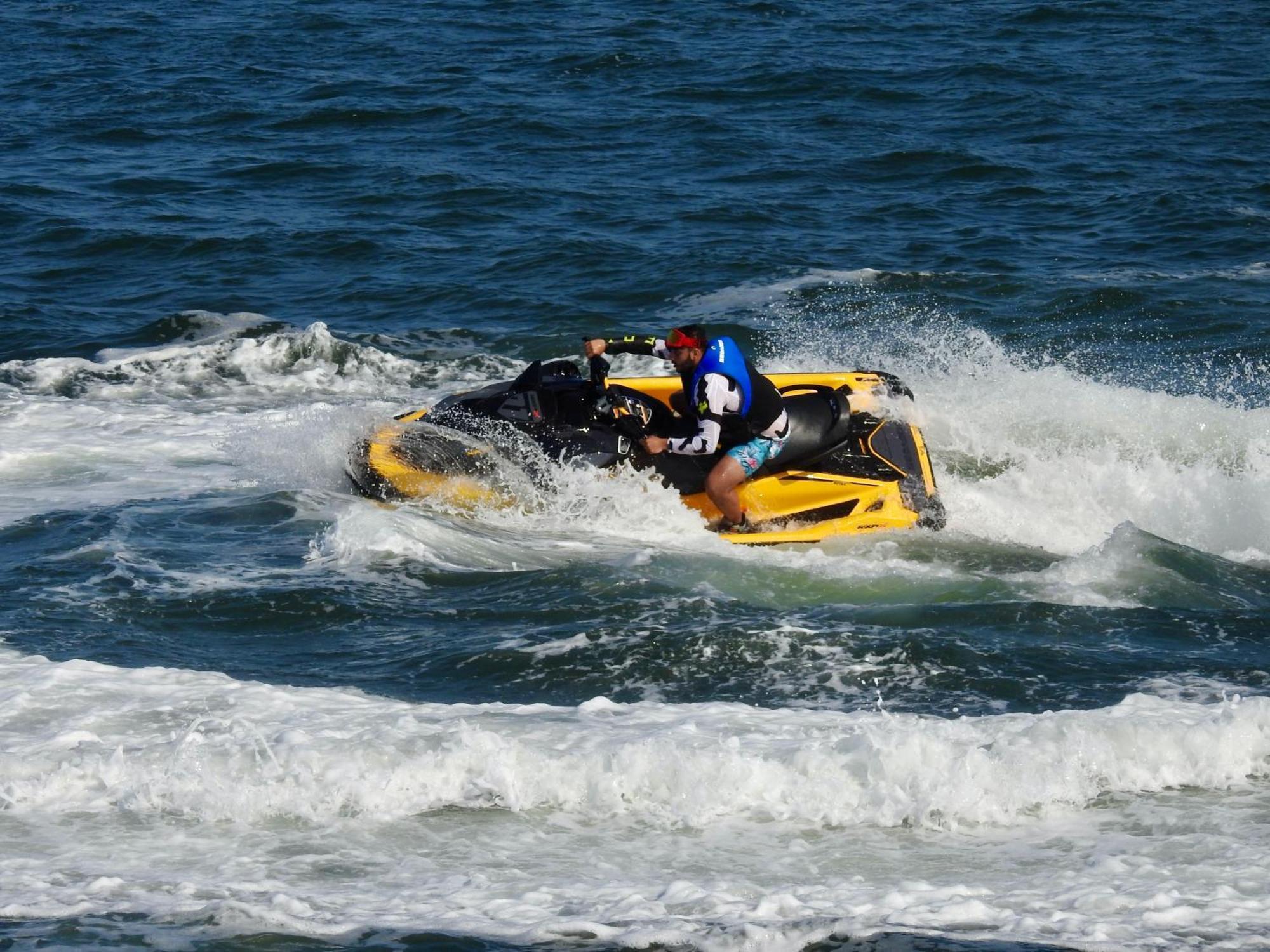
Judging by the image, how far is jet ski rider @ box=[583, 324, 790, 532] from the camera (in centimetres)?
951

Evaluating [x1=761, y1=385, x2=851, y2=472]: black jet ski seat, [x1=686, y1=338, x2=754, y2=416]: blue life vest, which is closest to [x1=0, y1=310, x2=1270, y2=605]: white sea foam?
[x1=761, y1=385, x2=851, y2=472]: black jet ski seat

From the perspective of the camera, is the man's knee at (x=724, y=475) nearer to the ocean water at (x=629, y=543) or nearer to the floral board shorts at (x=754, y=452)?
the floral board shorts at (x=754, y=452)

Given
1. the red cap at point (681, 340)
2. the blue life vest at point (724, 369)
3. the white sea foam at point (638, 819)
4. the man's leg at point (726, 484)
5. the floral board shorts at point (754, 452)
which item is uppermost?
the red cap at point (681, 340)

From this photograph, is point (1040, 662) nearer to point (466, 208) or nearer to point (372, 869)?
point (372, 869)

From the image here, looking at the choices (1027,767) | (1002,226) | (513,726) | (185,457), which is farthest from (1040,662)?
(1002,226)

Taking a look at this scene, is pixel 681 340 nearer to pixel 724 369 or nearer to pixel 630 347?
pixel 724 369

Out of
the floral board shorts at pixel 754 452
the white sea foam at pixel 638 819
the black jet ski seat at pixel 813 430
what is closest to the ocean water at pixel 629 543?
the white sea foam at pixel 638 819

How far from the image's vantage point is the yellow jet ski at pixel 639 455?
971cm

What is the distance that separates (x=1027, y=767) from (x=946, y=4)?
23382mm

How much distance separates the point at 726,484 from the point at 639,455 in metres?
0.60

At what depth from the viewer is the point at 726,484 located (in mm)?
9609

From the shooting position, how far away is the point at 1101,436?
11672 millimetres

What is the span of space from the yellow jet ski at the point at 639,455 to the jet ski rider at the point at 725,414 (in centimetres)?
13

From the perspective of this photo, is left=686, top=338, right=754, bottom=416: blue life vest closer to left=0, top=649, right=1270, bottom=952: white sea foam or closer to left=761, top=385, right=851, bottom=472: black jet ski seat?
left=761, top=385, right=851, bottom=472: black jet ski seat
